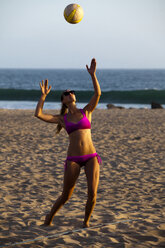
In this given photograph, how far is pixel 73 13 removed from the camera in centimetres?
554

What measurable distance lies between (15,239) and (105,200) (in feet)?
7.13

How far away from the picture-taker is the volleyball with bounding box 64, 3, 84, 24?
5551 millimetres

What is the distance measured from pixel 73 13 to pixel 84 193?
3.05 m

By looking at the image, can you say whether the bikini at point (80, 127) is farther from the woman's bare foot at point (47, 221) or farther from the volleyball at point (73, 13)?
the volleyball at point (73, 13)

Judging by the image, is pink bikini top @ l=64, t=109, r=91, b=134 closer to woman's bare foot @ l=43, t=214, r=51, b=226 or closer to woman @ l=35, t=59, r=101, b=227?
woman @ l=35, t=59, r=101, b=227

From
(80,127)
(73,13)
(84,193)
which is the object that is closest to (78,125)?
(80,127)

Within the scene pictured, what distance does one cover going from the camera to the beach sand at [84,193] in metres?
4.46

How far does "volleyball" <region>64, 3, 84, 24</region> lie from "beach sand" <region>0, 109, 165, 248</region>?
2807mm

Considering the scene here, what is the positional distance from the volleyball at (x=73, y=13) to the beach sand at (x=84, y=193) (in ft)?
9.21

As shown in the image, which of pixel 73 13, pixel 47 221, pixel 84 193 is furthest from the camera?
pixel 84 193

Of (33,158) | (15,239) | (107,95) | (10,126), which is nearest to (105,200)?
(15,239)

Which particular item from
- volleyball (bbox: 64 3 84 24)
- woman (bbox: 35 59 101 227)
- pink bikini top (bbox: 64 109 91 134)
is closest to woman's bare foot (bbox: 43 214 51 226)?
woman (bbox: 35 59 101 227)

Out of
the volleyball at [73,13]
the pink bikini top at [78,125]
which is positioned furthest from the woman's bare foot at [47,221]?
the volleyball at [73,13]

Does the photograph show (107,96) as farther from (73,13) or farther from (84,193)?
(73,13)
